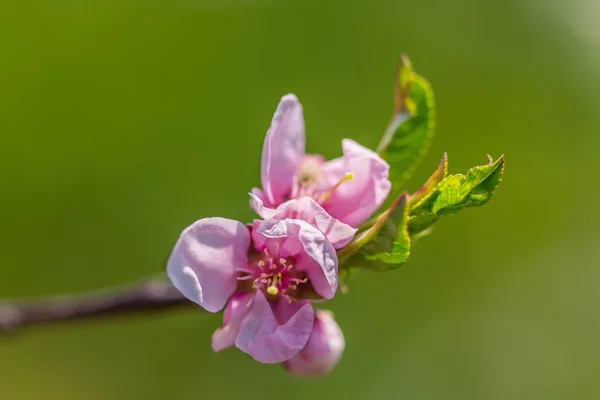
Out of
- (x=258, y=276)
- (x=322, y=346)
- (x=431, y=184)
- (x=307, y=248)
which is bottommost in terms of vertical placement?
(x=322, y=346)

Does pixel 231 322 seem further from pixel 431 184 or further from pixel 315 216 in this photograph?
pixel 431 184

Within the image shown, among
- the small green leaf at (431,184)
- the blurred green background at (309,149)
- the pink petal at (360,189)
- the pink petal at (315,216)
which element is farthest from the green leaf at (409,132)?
the blurred green background at (309,149)

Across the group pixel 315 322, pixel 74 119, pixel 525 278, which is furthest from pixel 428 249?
pixel 315 322

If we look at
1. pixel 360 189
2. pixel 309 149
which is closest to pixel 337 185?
pixel 360 189

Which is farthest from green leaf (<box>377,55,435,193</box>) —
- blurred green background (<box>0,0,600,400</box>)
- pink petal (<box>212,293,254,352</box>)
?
blurred green background (<box>0,0,600,400</box>)

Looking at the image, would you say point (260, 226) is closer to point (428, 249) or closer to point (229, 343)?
point (229, 343)
